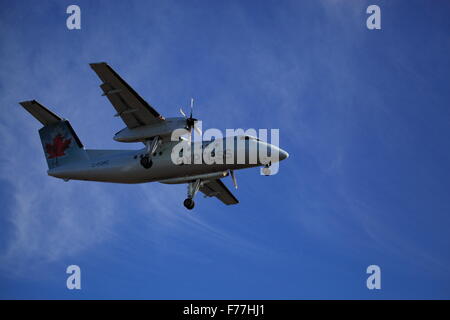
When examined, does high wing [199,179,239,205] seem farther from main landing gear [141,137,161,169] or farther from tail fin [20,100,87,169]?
tail fin [20,100,87,169]

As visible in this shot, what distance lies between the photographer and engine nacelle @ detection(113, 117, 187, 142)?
837 inches

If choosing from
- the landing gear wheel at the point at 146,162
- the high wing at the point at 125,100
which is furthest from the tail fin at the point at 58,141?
the high wing at the point at 125,100

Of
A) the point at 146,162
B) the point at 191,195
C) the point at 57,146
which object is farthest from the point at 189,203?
the point at 57,146

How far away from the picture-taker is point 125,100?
67.9 feet

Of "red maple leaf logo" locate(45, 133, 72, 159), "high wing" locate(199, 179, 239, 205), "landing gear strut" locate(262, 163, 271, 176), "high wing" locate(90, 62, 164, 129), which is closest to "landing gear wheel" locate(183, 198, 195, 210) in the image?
"high wing" locate(199, 179, 239, 205)

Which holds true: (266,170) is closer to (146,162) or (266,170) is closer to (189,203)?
(189,203)

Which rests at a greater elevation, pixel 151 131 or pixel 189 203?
pixel 151 131

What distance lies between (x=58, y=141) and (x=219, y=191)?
8.09 meters

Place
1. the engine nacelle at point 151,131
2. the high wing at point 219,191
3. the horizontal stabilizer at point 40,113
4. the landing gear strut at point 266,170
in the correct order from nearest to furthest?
1. the landing gear strut at point 266,170
2. the engine nacelle at point 151,131
3. the horizontal stabilizer at point 40,113
4. the high wing at point 219,191

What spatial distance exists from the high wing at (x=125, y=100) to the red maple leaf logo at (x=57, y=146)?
421 cm

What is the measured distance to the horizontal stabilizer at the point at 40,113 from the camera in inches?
886

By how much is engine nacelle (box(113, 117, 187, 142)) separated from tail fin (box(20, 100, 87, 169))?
284 centimetres

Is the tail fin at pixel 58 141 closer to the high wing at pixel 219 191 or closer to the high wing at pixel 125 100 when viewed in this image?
the high wing at pixel 125 100
